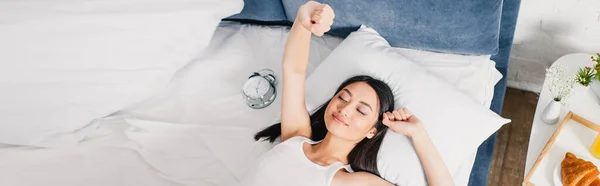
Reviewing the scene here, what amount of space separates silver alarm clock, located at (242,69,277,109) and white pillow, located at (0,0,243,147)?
222 millimetres

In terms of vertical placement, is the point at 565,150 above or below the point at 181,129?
below

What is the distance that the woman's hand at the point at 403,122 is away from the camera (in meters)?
1.23

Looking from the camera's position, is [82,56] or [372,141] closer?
[372,141]

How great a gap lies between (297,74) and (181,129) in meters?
0.44

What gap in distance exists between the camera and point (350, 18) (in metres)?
1.54

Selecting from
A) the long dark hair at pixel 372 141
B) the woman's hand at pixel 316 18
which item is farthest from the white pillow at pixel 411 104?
the woman's hand at pixel 316 18

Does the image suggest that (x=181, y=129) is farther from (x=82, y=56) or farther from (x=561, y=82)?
(x=561, y=82)

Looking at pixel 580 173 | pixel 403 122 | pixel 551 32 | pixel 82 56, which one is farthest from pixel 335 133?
pixel 551 32

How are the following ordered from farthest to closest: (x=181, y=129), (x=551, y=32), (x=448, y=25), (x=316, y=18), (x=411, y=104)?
(x=551, y=32) → (x=181, y=129) → (x=448, y=25) → (x=411, y=104) → (x=316, y=18)

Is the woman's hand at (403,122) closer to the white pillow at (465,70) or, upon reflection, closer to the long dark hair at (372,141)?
the long dark hair at (372,141)

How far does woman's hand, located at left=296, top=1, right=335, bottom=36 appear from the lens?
119 cm

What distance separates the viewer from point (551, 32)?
1646mm

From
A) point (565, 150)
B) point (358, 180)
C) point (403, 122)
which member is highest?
point (403, 122)

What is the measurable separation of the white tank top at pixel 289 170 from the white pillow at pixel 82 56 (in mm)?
497
